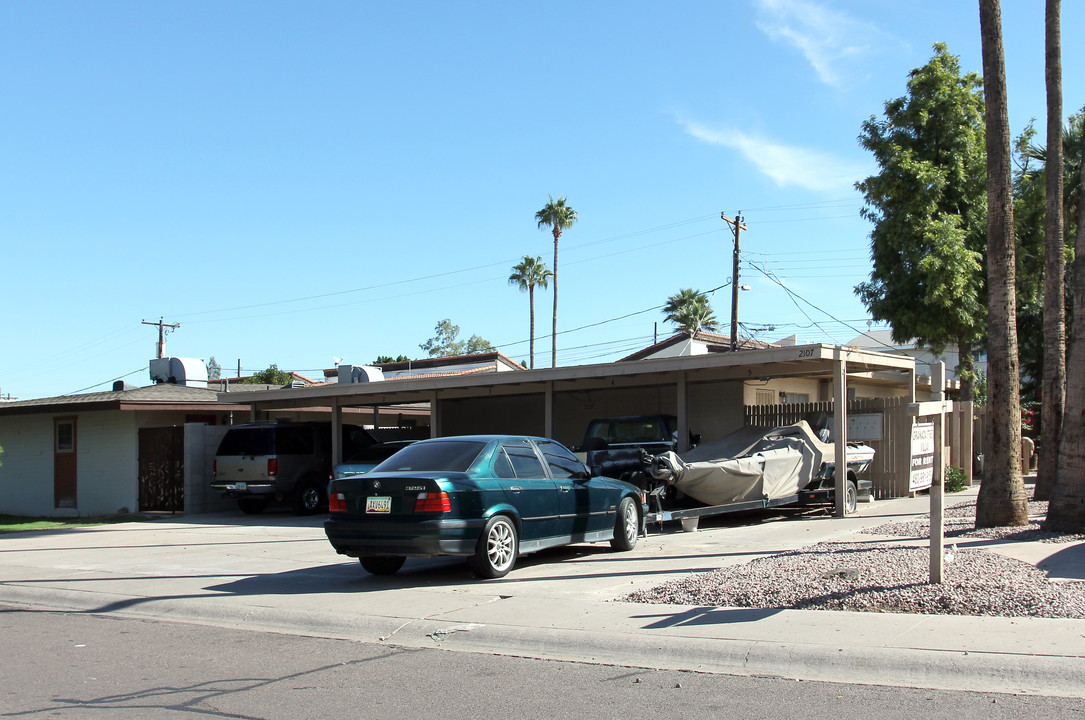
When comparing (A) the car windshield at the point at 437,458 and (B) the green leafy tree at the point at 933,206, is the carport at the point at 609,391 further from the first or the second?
(A) the car windshield at the point at 437,458

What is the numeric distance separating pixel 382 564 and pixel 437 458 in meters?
1.48

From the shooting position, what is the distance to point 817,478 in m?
16.3

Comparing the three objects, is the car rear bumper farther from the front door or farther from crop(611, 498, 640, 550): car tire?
the front door

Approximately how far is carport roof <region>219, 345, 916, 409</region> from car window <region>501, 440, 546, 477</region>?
6.18 m

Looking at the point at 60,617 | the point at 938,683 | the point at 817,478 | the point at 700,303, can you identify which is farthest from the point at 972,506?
the point at 700,303

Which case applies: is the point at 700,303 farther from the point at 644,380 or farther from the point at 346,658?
the point at 346,658

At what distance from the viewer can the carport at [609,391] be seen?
54.7 feet

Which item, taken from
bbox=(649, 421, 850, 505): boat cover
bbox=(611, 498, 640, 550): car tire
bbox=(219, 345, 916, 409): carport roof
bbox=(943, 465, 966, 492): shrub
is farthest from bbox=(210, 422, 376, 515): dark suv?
bbox=(943, 465, 966, 492): shrub

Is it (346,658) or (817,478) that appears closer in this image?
(346,658)

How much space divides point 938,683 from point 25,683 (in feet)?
A: 19.4

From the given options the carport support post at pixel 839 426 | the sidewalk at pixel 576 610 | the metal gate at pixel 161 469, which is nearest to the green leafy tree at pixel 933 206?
the carport support post at pixel 839 426

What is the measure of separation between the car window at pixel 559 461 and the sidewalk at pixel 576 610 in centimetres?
105

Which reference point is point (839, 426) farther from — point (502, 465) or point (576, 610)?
point (576, 610)

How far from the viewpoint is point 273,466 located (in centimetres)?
2014
